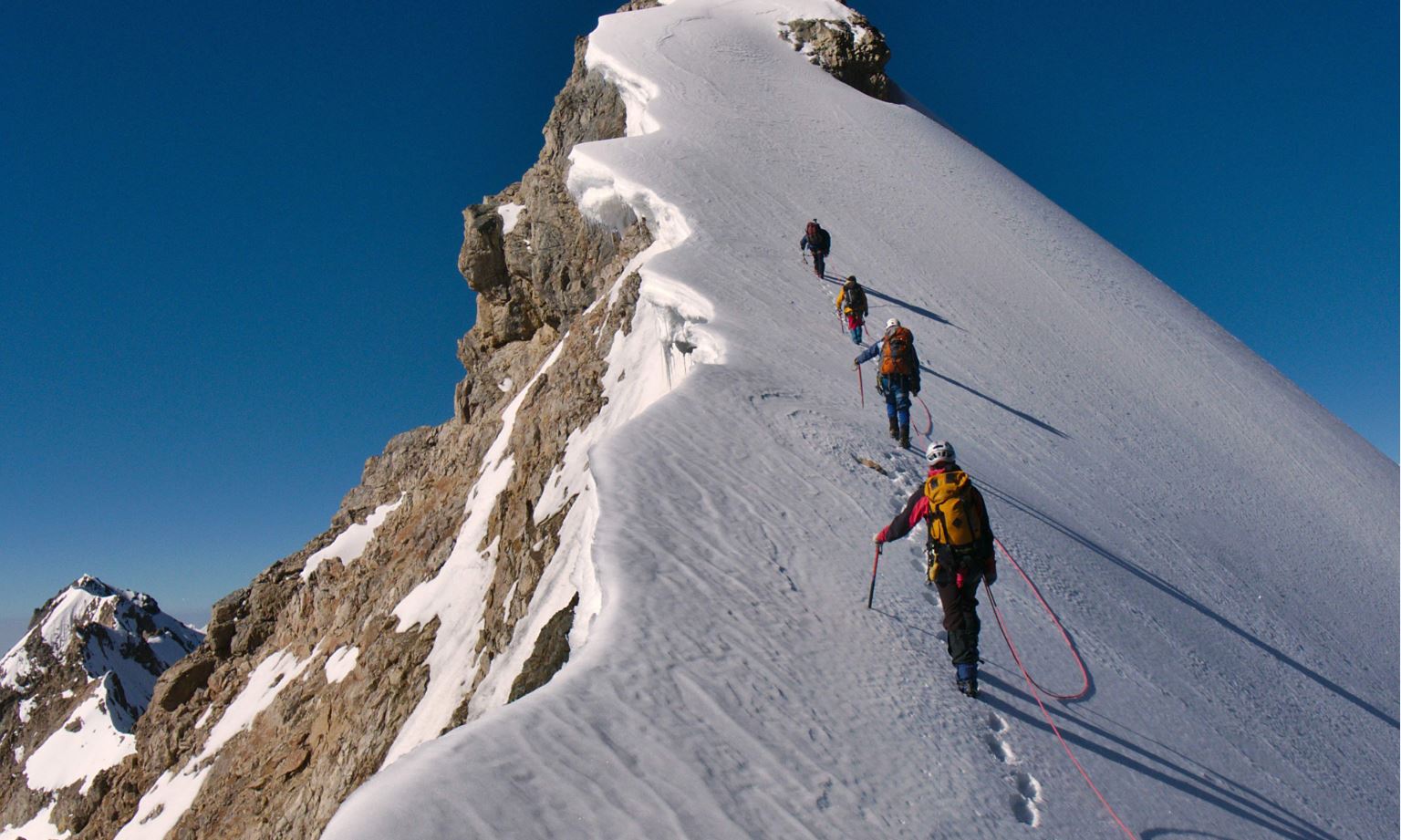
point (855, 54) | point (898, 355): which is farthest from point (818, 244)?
point (855, 54)

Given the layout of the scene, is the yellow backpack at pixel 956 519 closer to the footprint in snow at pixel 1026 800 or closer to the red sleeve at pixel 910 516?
the red sleeve at pixel 910 516

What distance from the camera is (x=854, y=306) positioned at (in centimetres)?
1298

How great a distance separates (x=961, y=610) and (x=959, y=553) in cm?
41

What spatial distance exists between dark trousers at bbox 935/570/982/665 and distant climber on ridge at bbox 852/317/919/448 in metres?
4.11

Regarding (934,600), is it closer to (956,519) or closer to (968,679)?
(968,679)

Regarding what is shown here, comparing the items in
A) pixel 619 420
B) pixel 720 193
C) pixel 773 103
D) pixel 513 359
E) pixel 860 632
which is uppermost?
pixel 773 103

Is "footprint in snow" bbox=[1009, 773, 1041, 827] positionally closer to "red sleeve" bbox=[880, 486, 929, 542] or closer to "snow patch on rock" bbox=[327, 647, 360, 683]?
"red sleeve" bbox=[880, 486, 929, 542]

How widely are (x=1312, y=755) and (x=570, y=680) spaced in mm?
6657

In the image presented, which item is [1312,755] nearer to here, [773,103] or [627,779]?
[627,779]

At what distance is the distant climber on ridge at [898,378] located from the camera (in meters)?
9.27

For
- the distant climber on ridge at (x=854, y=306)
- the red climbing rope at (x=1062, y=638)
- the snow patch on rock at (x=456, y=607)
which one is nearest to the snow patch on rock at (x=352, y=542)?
the snow patch on rock at (x=456, y=607)

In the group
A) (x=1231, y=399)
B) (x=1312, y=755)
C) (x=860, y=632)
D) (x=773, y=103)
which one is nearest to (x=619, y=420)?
(x=860, y=632)

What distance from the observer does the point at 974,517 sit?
5223mm

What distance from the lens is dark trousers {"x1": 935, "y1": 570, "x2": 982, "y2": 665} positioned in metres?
5.26
